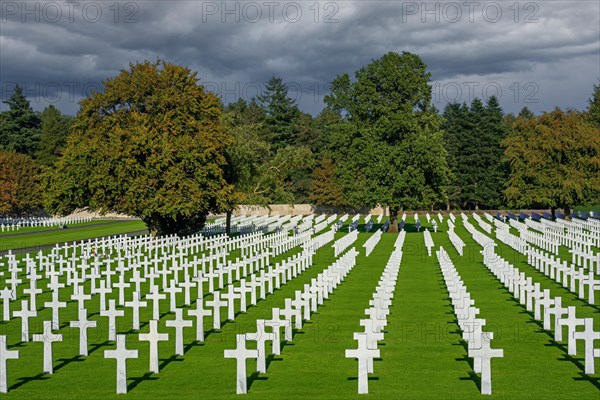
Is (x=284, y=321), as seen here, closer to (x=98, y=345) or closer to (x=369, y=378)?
(x=369, y=378)

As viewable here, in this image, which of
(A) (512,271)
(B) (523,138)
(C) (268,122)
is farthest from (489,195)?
(A) (512,271)

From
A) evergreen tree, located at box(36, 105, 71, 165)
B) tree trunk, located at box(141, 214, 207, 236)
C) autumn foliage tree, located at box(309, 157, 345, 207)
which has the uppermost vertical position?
evergreen tree, located at box(36, 105, 71, 165)

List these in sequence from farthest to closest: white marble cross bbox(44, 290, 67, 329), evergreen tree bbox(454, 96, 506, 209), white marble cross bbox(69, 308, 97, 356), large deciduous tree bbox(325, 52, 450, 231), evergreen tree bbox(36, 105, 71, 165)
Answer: evergreen tree bbox(36, 105, 71, 165), evergreen tree bbox(454, 96, 506, 209), large deciduous tree bbox(325, 52, 450, 231), white marble cross bbox(44, 290, 67, 329), white marble cross bbox(69, 308, 97, 356)

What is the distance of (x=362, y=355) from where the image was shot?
12281 mm

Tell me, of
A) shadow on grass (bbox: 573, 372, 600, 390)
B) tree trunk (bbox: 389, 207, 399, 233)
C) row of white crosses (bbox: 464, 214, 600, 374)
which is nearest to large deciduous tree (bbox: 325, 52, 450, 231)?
tree trunk (bbox: 389, 207, 399, 233)

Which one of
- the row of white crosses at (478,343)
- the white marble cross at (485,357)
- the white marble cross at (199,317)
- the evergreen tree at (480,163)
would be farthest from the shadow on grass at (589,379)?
the evergreen tree at (480,163)

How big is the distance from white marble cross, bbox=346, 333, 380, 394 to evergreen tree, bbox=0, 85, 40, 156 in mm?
125545

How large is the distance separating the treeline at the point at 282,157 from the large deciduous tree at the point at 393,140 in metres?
0.12

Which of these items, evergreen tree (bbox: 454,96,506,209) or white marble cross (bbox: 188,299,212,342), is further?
evergreen tree (bbox: 454,96,506,209)

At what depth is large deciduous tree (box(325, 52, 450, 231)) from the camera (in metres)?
67.6

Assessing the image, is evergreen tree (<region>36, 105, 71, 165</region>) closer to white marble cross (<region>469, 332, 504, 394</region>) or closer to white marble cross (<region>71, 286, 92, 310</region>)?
white marble cross (<region>71, 286, 92, 310</region>)

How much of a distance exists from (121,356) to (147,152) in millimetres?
39608

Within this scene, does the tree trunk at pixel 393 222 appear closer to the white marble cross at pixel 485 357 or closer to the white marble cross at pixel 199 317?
the white marble cross at pixel 199 317

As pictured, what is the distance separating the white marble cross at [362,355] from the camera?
12.3 meters
